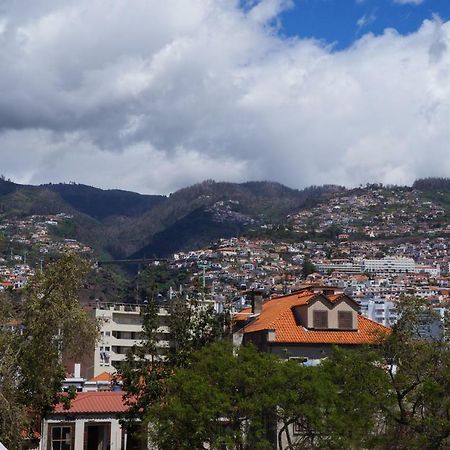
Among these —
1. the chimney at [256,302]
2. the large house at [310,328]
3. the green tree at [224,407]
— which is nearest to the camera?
the green tree at [224,407]

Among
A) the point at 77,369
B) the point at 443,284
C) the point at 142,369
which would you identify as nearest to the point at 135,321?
the point at 77,369

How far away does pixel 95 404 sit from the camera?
38.1 meters

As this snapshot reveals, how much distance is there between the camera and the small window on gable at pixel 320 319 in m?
39.5

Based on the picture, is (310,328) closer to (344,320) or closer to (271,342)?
(344,320)

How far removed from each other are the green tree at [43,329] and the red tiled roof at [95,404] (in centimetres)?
760

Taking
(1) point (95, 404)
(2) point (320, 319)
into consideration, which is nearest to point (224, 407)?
(1) point (95, 404)

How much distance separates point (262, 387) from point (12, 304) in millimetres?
10077

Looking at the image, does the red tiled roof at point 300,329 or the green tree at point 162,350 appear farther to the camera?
the red tiled roof at point 300,329

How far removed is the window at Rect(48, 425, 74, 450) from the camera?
37.2 meters

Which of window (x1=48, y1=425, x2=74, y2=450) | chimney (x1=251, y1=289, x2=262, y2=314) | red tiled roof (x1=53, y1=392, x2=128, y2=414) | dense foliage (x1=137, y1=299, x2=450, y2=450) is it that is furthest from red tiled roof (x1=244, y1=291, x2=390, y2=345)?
dense foliage (x1=137, y1=299, x2=450, y2=450)

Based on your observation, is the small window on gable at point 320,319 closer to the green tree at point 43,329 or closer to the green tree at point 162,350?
the green tree at point 162,350

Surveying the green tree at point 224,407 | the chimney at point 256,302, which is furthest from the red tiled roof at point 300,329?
the green tree at point 224,407

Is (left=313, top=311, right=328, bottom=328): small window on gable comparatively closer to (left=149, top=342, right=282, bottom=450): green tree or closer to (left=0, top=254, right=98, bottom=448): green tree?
(left=149, top=342, right=282, bottom=450): green tree

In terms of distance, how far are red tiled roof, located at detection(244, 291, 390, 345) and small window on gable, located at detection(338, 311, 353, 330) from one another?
227mm
